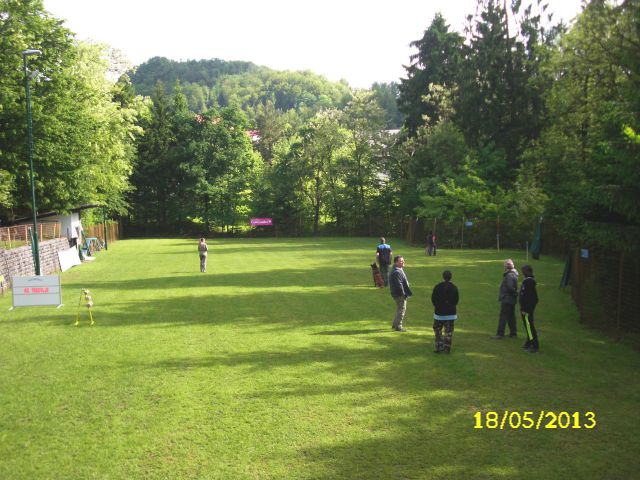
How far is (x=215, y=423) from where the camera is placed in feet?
28.0

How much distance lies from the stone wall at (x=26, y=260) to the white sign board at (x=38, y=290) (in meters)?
6.00

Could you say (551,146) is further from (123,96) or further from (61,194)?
(123,96)

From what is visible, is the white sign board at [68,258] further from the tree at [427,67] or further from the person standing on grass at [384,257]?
the tree at [427,67]

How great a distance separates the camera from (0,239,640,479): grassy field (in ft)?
23.8

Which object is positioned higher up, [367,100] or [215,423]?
[367,100]

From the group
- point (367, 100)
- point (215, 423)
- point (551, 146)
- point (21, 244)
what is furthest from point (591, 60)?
point (367, 100)

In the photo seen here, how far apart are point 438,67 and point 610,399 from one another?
5372 centimetres

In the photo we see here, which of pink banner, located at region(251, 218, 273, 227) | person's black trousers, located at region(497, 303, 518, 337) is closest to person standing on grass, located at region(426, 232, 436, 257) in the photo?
person's black trousers, located at region(497, 303, 518, 337)

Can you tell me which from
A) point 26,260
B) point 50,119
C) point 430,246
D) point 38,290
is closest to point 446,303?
point 38,290

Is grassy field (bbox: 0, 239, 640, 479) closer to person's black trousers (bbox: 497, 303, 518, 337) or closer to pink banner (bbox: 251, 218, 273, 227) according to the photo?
person's black trousers (bbox: 497, 303, 518, 337)

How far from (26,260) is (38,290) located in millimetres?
10815

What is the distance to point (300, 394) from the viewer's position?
9.75 meters
